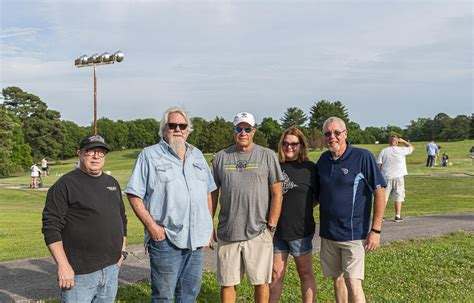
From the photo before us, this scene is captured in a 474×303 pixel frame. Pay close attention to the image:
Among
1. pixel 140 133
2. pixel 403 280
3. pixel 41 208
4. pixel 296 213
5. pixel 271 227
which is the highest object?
pixel 140 133

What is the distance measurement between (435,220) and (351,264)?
8.36 meters

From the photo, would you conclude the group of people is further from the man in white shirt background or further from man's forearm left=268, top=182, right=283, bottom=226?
the man in white shirt background

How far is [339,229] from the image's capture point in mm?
5105

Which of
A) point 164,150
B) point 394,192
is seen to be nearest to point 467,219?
point 394,192

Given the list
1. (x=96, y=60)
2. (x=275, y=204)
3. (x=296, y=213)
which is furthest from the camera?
(x=96, y=60)

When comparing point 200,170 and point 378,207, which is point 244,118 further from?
point 378,207

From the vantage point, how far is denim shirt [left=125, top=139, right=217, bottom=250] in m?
4.34

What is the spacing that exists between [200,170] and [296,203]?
1.23m

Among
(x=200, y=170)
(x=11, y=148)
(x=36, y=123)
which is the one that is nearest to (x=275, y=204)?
(x=200, y=170)

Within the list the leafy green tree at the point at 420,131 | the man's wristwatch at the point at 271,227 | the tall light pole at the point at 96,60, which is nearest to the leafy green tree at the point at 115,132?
the leafy green tree at the point at 420,131

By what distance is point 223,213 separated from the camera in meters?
5.09

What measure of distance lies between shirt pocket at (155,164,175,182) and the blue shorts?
161 centimetres

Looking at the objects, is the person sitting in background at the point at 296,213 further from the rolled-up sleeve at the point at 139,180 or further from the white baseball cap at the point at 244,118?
the rolled-up sleeve at the point at 139,180

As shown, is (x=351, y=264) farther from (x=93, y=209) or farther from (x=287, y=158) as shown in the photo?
(x=93, y=209)
